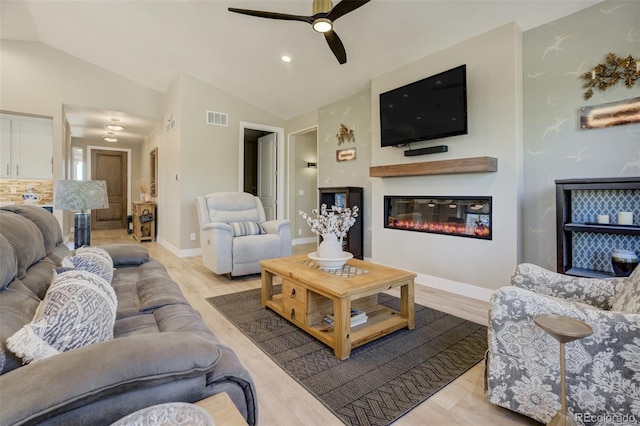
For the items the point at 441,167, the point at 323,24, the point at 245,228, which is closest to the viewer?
the point at 323,24

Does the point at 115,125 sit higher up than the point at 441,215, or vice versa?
the point at 115,125

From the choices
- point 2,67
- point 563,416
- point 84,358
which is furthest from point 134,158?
point 563,416

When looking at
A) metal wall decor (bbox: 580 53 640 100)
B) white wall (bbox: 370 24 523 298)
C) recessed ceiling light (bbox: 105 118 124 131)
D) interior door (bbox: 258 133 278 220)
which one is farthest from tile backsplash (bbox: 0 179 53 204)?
metal wall decor (bbox: 580 53 640 100)

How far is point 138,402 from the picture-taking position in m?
0.75

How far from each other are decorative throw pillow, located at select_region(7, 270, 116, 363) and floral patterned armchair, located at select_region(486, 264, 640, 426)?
157 cm

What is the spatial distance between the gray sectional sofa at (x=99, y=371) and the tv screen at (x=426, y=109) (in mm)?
2991

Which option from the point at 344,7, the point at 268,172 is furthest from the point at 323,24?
the point at 268,172

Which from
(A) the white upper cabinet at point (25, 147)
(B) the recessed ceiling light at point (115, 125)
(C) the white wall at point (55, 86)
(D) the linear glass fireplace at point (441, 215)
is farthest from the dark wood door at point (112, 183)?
(D) the linear glass fireplace at point (441, 215)

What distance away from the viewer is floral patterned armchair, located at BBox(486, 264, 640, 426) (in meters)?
1.16

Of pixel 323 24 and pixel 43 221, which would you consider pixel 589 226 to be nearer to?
pixel 323 24

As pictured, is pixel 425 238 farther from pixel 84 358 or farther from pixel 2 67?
pixel 2 67

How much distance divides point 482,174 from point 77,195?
12.0ft

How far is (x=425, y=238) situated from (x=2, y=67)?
6.51m

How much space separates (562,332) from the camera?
1078 millimetres
